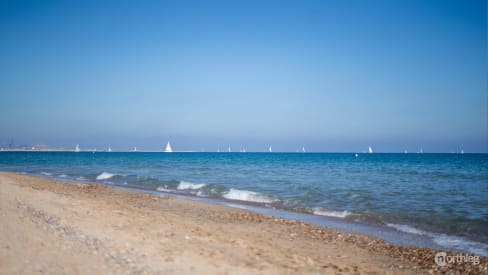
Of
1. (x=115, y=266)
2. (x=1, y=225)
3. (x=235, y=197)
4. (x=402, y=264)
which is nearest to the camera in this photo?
(x=115, y=266)

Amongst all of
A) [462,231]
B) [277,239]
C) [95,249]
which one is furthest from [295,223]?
[95,249]

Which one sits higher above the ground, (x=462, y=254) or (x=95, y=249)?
(x=95, y=249)

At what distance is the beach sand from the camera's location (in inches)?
247

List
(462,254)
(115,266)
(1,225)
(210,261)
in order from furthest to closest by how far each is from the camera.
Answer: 1. (462,254)
2. (1,225)
3. (210,261)
4. (115,266)

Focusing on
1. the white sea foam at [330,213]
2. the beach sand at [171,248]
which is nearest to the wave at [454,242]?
the beach sand at [171,248]

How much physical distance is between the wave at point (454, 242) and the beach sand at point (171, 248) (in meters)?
1.81

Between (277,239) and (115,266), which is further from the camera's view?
(277,239)

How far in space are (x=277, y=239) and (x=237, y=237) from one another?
47.6 inches

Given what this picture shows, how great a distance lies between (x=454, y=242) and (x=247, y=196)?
1247 cm

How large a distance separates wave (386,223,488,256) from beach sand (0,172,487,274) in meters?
1.81

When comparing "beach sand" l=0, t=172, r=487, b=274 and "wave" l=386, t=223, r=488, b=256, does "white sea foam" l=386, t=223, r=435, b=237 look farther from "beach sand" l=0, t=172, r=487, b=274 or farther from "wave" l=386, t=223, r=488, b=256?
"beach sand" l=0, t=172, r=487, b=274

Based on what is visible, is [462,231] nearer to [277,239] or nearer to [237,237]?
[277,239]

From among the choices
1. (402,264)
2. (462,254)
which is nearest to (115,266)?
(402,264)

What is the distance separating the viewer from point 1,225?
27.6ft
